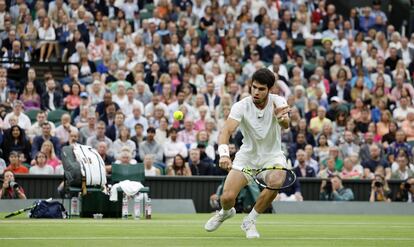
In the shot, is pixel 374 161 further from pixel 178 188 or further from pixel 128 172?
pixel 128 172

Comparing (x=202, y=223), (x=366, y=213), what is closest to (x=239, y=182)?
(x=202, y=223)

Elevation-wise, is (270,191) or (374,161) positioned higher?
(270,191)

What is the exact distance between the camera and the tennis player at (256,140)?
12.7 m

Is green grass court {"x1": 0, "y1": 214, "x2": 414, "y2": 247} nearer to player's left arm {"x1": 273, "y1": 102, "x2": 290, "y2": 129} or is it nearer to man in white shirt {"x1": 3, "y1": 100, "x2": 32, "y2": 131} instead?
player's left arm {"x1": 273, "y1": 102, "x2": 290, "y2": 129}

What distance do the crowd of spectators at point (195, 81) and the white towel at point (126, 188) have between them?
2081mm

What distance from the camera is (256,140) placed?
13.1 metres

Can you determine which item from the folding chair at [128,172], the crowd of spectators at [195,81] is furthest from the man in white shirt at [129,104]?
the folding chair at [128,172]

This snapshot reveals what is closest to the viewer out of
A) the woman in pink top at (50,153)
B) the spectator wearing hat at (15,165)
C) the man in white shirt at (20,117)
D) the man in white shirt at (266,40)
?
the spectator wearing hat at (15,165)

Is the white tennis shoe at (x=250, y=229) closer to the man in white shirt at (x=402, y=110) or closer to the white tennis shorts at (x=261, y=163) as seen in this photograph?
the white tennis shorts at (x=261, y=163)

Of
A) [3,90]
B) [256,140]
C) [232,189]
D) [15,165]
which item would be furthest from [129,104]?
[232,189]

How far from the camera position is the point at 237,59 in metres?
27.5

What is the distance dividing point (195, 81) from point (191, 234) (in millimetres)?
13051

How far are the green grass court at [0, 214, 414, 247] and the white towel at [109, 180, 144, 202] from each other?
1606 millimetres

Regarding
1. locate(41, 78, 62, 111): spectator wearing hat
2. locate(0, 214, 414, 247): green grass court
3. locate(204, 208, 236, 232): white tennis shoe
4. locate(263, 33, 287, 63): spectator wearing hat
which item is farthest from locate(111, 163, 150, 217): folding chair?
locate(263, 33, 287, 63): spectator wearing hat
